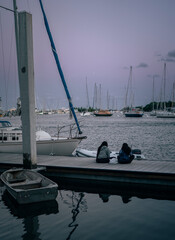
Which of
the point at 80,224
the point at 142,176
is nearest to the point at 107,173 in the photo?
the point at 142,176

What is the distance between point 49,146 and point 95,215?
32.8ft

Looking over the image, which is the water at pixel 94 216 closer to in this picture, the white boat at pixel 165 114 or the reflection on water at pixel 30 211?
Answer: the reflection on water at pixel 30 211

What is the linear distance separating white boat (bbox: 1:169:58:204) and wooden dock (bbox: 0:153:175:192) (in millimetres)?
1349

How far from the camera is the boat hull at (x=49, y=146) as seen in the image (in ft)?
58.9

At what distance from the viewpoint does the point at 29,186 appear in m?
10.4

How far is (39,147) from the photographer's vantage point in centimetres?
1808

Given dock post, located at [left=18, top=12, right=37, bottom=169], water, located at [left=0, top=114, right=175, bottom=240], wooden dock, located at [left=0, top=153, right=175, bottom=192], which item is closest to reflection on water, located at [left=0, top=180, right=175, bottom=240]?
water, located at [left=0, top=114, right=175, bottom=240]

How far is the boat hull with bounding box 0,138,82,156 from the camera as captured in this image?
58.9 ft

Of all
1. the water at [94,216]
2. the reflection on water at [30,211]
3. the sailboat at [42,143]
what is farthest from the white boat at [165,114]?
the reflection on water at [30,211]

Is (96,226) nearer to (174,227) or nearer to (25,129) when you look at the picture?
(174,227)

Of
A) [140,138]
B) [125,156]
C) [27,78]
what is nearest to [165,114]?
[140,138]

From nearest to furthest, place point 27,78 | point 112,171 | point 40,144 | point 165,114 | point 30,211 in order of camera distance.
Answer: point 30,211, point 112,171, point 27,78, point 40,144, point 165,114

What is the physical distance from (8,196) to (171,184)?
6716mm

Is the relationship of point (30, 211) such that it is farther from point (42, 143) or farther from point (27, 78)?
point (42, 143)
